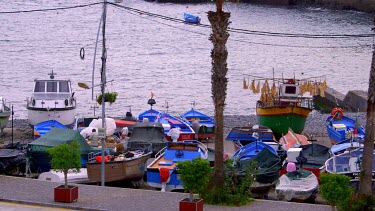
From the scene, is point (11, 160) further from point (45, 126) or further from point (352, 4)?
point (352, 4)

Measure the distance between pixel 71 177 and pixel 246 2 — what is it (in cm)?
11712

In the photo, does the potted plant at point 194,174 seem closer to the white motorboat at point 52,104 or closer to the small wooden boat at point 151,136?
the small wooden boat at point 151,136

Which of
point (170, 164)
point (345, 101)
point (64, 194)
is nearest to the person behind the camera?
point (64, 194)

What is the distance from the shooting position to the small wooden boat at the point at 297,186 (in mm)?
23766

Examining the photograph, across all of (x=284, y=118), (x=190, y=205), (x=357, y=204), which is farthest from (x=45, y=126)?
(x=357, y=204)

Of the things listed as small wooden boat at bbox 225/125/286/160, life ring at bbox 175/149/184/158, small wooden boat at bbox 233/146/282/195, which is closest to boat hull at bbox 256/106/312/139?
small wooden boat at bbox 225/125/286/160

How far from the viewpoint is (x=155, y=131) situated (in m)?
31.9

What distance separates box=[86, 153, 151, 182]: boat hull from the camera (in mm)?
25375

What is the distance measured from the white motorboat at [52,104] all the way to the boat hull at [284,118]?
989 centimetres

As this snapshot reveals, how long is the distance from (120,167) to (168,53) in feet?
197

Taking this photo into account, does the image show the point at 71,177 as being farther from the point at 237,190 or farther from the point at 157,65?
the point at 157,65

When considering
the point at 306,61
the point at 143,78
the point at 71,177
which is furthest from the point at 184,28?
the point at 71,177

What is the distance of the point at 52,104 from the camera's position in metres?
37.7

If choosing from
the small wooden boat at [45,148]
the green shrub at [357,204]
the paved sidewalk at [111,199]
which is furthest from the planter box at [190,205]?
the small wooden boat at [45,148]
